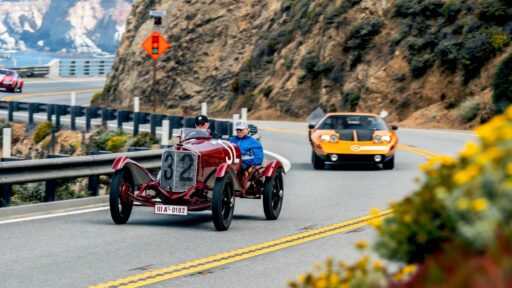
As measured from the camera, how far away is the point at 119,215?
556 inches

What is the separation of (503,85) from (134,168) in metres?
30.0

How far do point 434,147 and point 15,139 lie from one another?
16.2 meters

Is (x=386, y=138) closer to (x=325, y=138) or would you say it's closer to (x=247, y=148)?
(x=325, y=138)

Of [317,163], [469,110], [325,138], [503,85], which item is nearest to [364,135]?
[325,138]

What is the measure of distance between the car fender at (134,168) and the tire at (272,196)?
1498 mm

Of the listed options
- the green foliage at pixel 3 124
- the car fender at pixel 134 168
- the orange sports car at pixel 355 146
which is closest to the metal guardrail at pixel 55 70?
the green foliage at pixel 3 124

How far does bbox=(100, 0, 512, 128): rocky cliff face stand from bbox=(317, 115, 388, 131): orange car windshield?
62.0ft

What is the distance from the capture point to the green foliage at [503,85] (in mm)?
42125

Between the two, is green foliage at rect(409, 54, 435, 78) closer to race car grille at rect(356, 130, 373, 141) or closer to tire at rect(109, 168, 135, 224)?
race car grille at rect(356, 130, 373, 141)

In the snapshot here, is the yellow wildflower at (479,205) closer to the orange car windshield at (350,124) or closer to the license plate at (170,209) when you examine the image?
the license plate at (170,209)

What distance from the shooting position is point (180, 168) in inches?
556

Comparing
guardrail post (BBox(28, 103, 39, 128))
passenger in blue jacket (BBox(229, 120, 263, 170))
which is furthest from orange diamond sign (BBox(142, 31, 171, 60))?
passenger in blue jacket (BBox(229, 120, 263, 170))

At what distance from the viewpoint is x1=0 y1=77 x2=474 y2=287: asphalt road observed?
1022cm

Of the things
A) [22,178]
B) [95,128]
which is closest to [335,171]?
[22,178]
